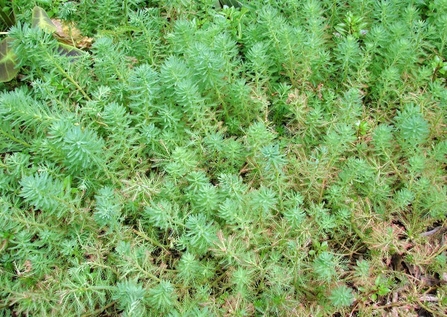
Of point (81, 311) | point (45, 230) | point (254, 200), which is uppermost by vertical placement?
point (254, 200)

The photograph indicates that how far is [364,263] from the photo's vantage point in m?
2.66

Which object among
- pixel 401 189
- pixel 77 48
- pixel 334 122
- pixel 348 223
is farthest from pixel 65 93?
pixel 401 189

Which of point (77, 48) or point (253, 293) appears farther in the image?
point (77, 48)

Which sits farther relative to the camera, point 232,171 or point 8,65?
point 8,65

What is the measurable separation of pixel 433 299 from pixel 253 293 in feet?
3.33

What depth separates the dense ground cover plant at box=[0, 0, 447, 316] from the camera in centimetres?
262

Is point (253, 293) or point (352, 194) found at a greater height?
point (352, 194)

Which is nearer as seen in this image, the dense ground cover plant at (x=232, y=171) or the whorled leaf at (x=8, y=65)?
the dense ground cover plant at (x=232, y=171)

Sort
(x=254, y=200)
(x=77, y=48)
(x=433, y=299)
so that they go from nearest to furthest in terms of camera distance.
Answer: (x=254, y=200) < (x=433, y=299) < (x=77, y=48)

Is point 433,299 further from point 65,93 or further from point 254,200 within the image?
point 65,93

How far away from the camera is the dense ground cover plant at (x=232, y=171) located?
8.59 ft

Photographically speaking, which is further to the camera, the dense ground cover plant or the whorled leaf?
the whorled leaf

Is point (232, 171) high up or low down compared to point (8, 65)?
down

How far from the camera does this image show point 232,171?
3.01 m
